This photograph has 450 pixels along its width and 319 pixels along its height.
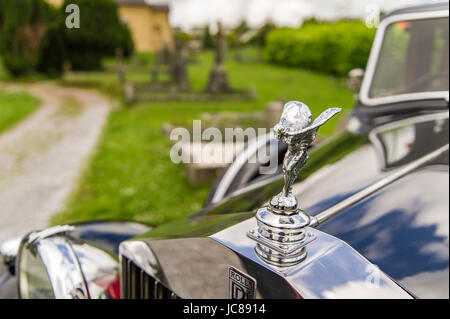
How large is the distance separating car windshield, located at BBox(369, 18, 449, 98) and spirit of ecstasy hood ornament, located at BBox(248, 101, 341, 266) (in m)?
2.07

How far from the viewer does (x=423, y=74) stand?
2.99 metres

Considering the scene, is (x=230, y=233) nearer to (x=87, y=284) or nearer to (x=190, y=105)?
(x=87, y=284)

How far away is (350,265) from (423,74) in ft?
7.61

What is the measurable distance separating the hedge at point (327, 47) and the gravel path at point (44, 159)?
36.2 ft

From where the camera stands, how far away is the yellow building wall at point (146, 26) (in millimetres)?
26734

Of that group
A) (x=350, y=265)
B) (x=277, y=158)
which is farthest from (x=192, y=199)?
(x=350, y=265)

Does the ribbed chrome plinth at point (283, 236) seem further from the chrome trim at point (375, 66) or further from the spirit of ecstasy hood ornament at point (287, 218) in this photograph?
the chrome trim at point (375, 66)

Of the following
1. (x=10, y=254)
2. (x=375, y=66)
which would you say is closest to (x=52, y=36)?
(x=375, y=66)

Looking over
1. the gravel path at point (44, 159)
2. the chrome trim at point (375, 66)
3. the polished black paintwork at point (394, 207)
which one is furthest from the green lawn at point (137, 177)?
the polished black paintwork at point (394, 207)

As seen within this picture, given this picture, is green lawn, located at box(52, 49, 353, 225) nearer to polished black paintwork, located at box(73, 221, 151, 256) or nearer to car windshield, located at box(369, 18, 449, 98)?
polished black paintwork, located at box(73, 221, 151, 256)

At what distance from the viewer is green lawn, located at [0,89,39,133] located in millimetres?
10035

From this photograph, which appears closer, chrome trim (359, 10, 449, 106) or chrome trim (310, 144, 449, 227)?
chrome trim (310, 144, 449, 227)

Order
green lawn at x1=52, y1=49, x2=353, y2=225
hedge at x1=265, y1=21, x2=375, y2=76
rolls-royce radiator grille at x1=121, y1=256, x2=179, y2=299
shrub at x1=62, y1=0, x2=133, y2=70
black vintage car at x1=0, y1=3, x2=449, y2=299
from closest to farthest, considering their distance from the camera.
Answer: black vintage car at x1=0, y1=3, x2=449, y2=299 < rolls-royce radiator grille at x1=121, y1=256, x2=179, y2=299 < green lawn at x1=52, y1=49, x2=353, y2=225 < shrub at x1=62, y1=0, x2=133, y2=70 < hedge at x1=265, y1=21, x2=375, y2=76

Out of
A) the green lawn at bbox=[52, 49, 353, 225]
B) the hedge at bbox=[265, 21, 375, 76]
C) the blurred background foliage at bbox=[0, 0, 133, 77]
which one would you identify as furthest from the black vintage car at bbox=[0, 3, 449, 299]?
the blurred background foliage at bbox=[0, 0, 133, 77]
